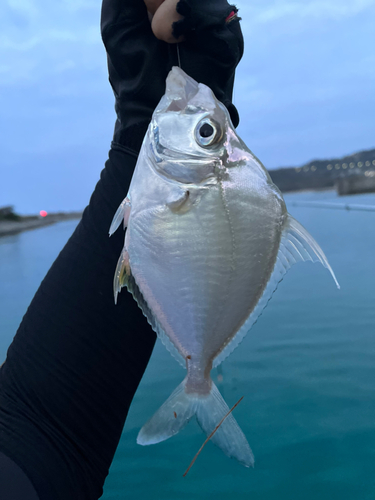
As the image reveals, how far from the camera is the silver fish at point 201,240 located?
986 millimetres

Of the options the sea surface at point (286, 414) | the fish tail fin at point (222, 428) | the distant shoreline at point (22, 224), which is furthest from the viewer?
the distant shoreline at point (22, 224)

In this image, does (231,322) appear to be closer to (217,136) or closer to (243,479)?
(217,136)

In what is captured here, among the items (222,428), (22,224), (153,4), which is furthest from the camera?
(22,224)

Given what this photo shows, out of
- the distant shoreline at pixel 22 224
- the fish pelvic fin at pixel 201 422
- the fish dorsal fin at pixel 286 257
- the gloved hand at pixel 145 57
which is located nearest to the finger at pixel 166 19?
the gloved hand at pixel 145 57

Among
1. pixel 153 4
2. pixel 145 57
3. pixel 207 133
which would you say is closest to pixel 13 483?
pixel 207 133

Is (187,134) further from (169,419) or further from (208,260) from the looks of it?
(169,419)

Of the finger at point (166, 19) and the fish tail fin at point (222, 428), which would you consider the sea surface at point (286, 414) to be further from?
the finger at point (166, 19)

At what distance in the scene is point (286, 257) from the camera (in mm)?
1038

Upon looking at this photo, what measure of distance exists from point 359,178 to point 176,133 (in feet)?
90.8

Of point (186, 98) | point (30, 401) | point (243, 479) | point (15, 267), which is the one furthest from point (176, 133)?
point (15, 267)

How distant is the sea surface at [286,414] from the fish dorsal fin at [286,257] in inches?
10.9

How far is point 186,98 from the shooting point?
106 centimetres

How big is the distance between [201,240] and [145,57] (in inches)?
28.3

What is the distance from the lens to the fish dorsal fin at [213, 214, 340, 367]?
1.02 m
